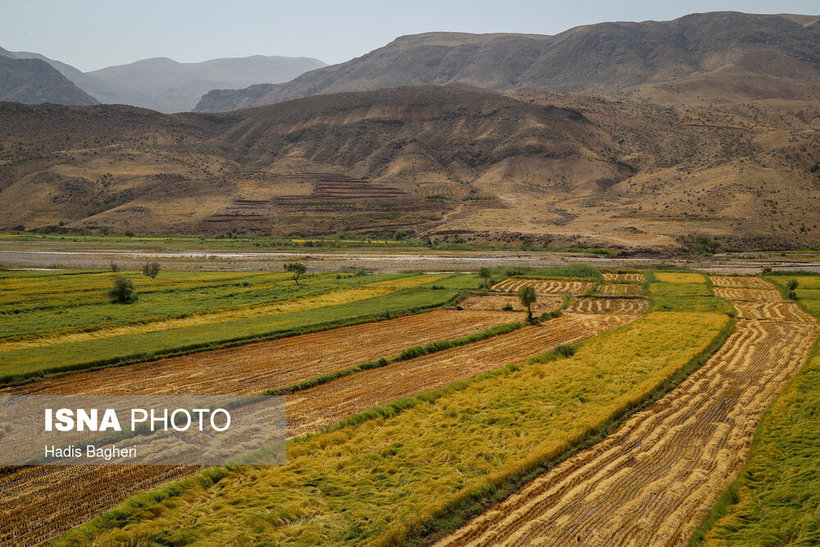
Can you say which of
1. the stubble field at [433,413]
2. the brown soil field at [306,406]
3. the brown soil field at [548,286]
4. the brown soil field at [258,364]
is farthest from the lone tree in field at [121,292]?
the brown soil field at [548,286]

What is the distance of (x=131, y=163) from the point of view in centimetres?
13938

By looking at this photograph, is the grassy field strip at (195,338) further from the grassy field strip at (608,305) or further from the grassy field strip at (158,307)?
the grassy field strip at (608,305)

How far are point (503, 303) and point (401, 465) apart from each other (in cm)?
2977

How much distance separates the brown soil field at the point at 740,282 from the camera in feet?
164

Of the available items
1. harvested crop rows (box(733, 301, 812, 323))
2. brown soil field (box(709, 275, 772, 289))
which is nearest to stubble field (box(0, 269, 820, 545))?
harvested crop rows (box(733, 301, 812, 323))

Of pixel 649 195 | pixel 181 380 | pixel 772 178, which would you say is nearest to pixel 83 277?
pixel 181 380

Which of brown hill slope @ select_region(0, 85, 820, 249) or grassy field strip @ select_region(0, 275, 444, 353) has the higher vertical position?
brown hill slope @ select_region(0, 85, 820, 249)

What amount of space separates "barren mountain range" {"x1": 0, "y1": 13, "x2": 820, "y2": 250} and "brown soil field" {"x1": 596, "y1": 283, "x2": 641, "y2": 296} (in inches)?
1300

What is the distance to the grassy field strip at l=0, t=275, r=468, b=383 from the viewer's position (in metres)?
22.7

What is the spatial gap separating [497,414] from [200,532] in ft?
32.4

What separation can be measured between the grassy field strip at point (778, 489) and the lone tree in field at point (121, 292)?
41146mm

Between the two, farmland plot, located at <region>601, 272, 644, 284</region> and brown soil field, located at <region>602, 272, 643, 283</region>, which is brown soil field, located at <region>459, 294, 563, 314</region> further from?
brown soil field, located at <region>602, 272, 643, 283</region>

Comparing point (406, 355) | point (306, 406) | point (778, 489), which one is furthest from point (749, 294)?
point (306, 406)

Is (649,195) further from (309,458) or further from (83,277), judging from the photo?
(309,458)
